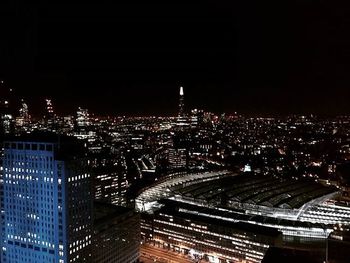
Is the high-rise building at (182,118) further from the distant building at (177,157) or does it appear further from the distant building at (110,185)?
the distant building at (110,185)

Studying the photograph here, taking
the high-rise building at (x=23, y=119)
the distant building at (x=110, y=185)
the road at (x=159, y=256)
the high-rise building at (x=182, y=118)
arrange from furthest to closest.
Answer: the high-rise building at (x=182, y=118) → the high-rise building at (x=23, y=119) → the distant building at (x=110, y=185) → the road at (x=159, y=256)

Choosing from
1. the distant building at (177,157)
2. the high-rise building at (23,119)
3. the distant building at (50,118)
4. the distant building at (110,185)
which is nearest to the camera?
the distant building at (110,185)

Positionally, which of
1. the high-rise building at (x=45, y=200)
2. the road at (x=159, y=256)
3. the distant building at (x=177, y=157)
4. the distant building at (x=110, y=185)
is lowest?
the road at (x=159, y=256)

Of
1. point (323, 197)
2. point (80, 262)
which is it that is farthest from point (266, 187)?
point (80, 262)

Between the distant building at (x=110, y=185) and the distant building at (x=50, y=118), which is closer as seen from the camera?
the distant building at (x=110, y=185)

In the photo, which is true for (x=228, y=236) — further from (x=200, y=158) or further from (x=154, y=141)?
(x=154, y=141)

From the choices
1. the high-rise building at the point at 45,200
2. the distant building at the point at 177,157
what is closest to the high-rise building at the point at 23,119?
the high-rise building at the point at 45,200

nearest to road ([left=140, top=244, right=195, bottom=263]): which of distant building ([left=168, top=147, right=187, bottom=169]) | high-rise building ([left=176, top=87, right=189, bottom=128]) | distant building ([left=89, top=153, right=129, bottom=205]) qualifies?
distant building ([left=89, top=153, right=129, bottom=205])

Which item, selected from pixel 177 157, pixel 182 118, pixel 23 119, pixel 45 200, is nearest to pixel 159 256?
pixel 45 200

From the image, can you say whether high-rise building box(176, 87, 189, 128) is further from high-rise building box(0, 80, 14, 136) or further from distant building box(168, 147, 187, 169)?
high-rise building box(0, 80, 14, 136)
